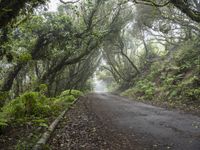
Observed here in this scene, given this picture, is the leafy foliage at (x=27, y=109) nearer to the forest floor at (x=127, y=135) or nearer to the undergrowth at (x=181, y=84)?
the forest floor at (x=127, y=135)

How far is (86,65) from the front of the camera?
119 ft

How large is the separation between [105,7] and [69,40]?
34.9ft

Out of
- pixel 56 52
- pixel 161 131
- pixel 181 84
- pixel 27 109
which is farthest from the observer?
pixel 56 52

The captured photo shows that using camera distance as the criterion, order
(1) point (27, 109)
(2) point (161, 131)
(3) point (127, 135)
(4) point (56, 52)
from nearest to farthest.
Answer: (3) point (127, 135)
(2) point (161, 131)
(1) point (27, 109)
(4) point (56, 52)

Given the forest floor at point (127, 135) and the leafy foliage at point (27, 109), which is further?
the leafy foliage at point (27, 109)

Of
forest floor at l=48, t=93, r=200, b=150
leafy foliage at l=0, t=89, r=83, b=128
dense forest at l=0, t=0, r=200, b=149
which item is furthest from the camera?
dense forest at l=0, t=0, r=200, b=149

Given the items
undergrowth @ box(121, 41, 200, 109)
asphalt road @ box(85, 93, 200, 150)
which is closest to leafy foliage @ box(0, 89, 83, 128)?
asphalt road @ box(85, 93, 200, 150)

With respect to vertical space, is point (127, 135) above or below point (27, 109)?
below

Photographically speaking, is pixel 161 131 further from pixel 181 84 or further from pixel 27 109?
pixel 181 84

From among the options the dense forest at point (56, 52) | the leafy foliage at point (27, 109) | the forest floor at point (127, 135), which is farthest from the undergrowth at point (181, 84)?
the leafy foliage at point (27, 109)

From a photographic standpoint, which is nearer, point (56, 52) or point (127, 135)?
point (127, 135)

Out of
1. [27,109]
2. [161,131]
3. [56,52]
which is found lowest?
[161,131]

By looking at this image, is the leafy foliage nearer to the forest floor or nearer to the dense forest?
the dense forest

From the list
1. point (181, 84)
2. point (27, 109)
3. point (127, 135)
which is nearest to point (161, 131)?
point (127, 135)
